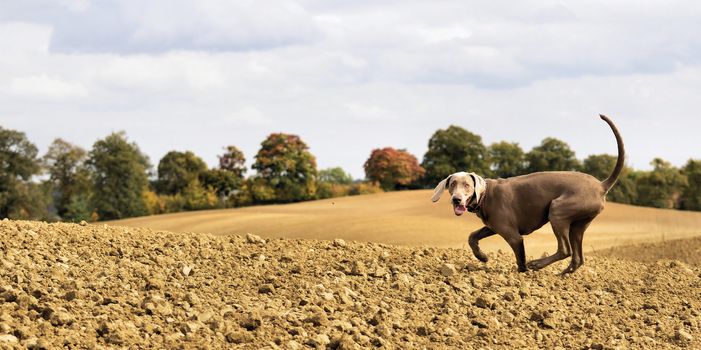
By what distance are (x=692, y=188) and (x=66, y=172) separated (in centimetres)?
4073

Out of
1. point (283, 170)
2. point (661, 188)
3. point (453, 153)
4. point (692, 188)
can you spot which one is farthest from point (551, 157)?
point (283, 170)

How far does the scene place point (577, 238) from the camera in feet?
32.9

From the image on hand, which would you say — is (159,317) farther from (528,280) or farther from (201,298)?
(528,280)

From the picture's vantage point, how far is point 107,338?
6.39 metres

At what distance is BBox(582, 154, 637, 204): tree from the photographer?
41844 millimetres

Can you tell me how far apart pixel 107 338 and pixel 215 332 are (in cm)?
93

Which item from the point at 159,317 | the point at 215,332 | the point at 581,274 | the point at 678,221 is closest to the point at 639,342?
the point at 581,274

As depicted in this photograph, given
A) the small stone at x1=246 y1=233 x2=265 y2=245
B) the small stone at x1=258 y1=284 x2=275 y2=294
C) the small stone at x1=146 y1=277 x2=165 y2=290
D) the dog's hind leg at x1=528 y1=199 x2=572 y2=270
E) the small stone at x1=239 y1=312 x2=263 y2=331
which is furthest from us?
the small stone at x1=246 y1=233 x2=265 y2=245

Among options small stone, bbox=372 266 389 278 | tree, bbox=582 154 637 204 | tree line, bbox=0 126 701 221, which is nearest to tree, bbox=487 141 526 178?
tree line, bbox=0 126 701 221

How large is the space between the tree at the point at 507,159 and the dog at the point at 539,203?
3189 cm

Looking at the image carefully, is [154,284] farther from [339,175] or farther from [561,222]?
[339,175]

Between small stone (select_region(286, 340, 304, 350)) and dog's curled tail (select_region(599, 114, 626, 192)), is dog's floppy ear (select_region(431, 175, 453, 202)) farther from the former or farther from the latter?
small stone (select_region(286, 340, 304, 350))

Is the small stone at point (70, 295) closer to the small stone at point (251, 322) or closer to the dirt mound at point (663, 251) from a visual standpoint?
the small stone at point (251, 322)

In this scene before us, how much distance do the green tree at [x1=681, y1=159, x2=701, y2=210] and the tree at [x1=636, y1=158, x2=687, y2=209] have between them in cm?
39
